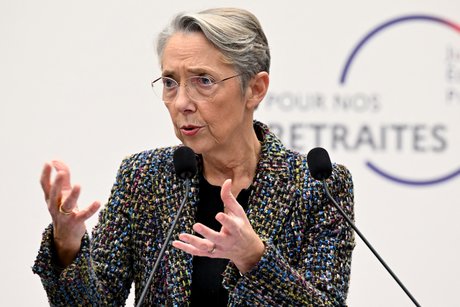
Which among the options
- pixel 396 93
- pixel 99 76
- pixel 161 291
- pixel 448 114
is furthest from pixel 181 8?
pixel 161 291

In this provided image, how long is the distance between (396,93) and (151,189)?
1.35m

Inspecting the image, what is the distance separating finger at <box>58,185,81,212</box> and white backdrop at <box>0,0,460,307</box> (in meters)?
1.30

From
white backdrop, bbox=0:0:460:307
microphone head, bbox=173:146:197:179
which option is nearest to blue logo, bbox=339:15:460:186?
white backdrop, bbox=0:0:460:307

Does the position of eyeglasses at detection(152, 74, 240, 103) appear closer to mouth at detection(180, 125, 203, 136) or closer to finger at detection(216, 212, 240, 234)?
mouth at detection(180, 125, 203, 136)

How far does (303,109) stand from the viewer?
128 inches

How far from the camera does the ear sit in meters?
2.31

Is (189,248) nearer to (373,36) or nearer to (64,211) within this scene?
(64,211)

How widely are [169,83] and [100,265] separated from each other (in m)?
0.46

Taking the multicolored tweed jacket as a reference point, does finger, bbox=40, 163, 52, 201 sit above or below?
above

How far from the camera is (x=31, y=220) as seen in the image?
3.15 meters

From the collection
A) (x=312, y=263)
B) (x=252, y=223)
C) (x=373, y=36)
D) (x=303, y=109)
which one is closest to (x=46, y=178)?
(x=252, y=223)

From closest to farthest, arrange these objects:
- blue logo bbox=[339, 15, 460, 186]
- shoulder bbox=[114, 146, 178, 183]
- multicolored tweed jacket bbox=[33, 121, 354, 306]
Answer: multicolored tweed jacket bbox=[33, 121, 354, 306], shoulder bbox=[114, 146, 178, 183], blue logo bbox=[339, 15, 460, 186]

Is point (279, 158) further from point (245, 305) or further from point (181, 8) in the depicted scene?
point (181, 8)

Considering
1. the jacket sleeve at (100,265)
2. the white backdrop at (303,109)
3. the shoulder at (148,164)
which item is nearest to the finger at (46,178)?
the jacket sleeve at (100,265)
